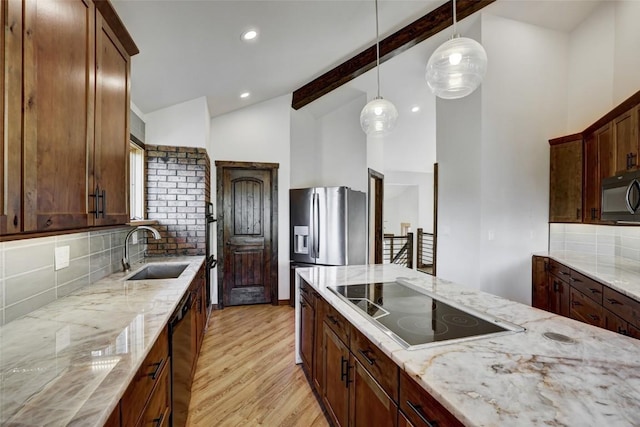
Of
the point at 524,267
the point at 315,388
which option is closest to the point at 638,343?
the point at 315,388

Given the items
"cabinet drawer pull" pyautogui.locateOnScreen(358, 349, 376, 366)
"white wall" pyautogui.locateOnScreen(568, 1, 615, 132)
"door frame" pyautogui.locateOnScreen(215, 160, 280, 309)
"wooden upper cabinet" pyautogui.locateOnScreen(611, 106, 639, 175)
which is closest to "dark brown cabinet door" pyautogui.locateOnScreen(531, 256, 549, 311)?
"wooden upper cabinet" pyautogui.locateOnScreen(611, 106, 639, 175)

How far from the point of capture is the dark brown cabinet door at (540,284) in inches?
128

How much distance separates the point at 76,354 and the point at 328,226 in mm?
3207

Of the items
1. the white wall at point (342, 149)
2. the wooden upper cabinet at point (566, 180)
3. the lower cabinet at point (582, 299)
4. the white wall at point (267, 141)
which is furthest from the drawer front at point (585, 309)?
the white wall at point (267, 141)

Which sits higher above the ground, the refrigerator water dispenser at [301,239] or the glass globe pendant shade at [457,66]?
the glass globe pendant shade at [457,66]

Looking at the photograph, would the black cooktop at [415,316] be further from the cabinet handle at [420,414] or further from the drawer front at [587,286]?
the drawer front at [587,286]

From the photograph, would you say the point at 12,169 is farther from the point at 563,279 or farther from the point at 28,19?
the point at 563,279

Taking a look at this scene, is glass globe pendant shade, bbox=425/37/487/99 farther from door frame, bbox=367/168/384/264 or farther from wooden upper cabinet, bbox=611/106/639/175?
door frame, bbox=367/168/384/264

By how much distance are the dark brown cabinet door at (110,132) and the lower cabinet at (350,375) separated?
132cm

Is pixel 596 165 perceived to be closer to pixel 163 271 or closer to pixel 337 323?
pixel 337 323

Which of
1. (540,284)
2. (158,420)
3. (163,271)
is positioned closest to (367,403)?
(158,420)

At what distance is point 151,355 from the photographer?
118 cm

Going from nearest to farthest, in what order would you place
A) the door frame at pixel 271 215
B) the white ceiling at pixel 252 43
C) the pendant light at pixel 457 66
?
the pendant light at pixel 457 66
the white ceiling at pixel 252 43
the door frame at pixel 271 215

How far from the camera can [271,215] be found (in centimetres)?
441
